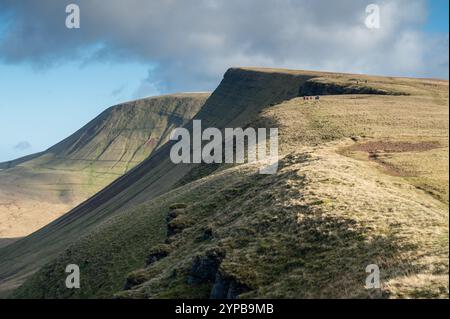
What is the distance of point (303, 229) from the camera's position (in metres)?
31.7

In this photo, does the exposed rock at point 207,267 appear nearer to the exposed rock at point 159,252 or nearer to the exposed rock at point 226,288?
the exposed rock at point 226,288

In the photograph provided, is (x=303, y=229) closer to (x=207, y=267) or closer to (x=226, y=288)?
(x=226, y=288)

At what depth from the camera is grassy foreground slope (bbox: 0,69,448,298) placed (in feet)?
85.9

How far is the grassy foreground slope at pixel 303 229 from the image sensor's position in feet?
85.9

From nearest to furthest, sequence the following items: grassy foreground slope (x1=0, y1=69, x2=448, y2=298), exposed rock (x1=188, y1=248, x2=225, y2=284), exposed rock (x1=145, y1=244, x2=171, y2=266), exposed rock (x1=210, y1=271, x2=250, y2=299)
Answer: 1. grassy foreground slope (x1=0, y1=69, x2=448, y2=298)
2. exposed rock (x1=210, y1=271, x2=250, y2=299)
3. exposed rock (x1=188, y1=248, x2=225, y2=284)
4. exposed rock (x1=145, y1=244, x2=171, y2=266)

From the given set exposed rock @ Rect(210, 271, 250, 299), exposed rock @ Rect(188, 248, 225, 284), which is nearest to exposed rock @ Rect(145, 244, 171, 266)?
exposed rock @ Rect(188, 248, 225, 284)

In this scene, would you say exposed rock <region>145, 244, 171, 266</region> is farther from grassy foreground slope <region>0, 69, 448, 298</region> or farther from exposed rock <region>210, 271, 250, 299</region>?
exposed rock <region>210, 271, 250, 299</region>

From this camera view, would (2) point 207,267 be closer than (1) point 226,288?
No

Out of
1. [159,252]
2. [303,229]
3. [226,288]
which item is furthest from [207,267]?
[159,252]

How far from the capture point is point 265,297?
2627 cm

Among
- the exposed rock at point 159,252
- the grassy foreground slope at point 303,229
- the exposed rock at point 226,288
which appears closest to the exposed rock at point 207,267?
the grassy foreground slope at point 303,229
